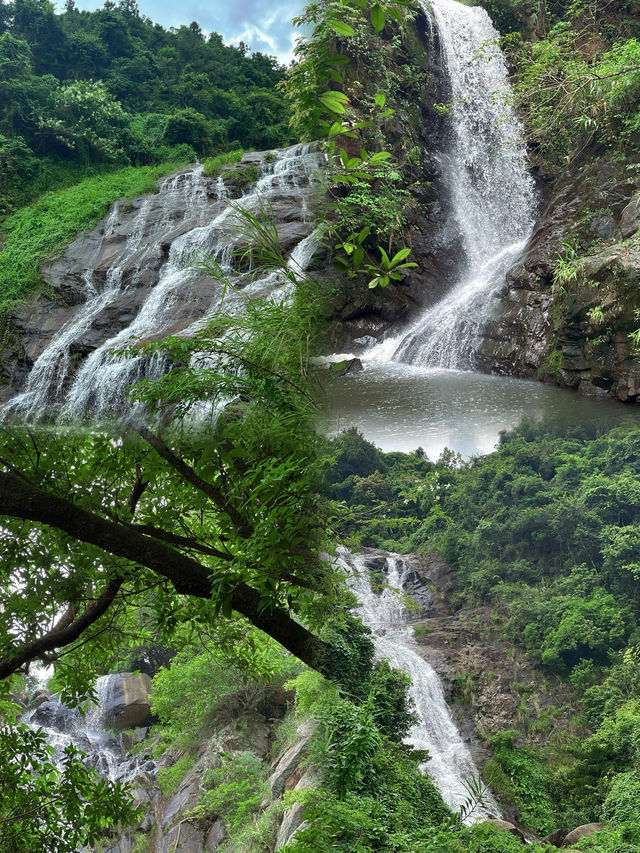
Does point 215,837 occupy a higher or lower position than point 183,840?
higher

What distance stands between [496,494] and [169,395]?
1.11 m

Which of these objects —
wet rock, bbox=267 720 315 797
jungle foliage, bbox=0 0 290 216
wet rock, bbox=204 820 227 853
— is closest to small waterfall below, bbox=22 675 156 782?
wet rock, bbox=204 820 227 853

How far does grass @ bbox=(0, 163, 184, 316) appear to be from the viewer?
2.77 m

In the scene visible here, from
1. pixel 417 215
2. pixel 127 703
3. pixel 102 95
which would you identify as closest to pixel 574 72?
pixel 417 215

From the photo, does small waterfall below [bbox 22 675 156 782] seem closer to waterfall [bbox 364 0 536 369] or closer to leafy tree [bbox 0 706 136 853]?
leafy tree [bbox 0 706 136 853]

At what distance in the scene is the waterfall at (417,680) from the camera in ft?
6.36

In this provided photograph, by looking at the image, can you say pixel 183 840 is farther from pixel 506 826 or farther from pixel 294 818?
pixel 506 826

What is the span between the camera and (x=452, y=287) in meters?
1.54

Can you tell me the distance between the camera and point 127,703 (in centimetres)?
975

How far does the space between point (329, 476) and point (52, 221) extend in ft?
8.82

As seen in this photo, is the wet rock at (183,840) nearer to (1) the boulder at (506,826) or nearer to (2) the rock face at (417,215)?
(1) the boulder at (506,826)

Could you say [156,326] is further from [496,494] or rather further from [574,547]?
[574,547]

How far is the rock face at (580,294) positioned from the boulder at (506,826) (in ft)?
5.47

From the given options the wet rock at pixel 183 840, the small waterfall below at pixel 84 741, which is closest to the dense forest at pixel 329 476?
the wet rock at pixel 183 840
